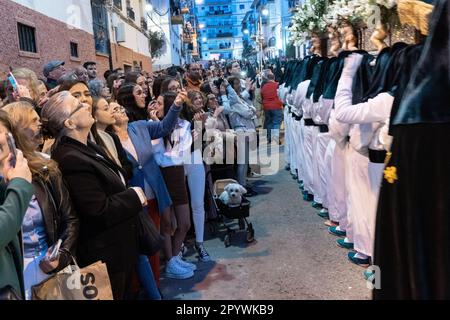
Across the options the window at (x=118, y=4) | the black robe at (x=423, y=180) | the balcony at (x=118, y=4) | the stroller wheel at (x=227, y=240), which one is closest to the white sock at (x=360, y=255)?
the stroller wheel at (x=227, y=240)

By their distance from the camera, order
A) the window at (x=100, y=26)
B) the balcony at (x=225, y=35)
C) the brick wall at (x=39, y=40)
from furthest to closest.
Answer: the balcony at (x=225, y=35)
the window at (x=100, y=26)
the brick wall at (x=39, y=40)

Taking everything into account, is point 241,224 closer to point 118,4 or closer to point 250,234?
point 250,234

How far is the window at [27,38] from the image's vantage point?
856 cm

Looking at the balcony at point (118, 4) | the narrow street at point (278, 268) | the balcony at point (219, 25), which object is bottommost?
the narrow street at point (278, 268)

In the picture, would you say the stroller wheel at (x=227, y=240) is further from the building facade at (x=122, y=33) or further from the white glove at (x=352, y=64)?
the building facade at (x=122, y=33)

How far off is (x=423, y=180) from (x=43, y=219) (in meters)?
2.14

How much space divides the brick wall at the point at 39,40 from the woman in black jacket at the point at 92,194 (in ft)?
16.2

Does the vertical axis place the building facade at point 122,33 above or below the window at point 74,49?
above

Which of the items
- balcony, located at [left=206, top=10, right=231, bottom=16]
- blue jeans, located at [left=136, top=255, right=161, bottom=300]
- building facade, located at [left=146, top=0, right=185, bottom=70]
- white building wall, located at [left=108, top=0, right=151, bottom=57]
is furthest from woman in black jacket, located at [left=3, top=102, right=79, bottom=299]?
balcony, located at [left=206, top=10, right=231, bottom=16]

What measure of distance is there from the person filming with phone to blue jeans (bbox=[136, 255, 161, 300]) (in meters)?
1.50

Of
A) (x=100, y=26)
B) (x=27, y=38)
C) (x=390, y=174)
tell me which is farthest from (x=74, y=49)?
(x=390, y=174)
